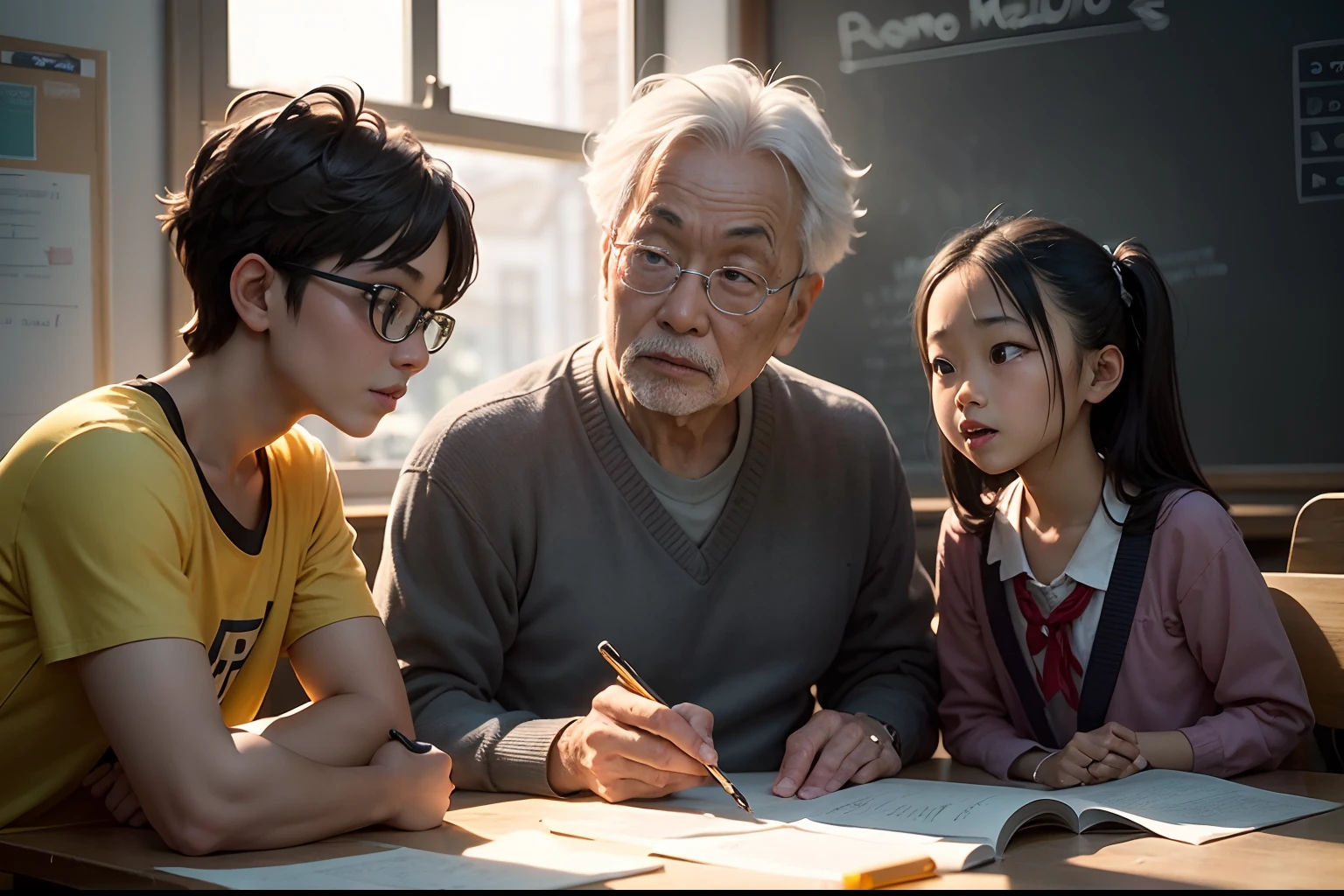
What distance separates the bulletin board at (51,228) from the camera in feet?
7.02

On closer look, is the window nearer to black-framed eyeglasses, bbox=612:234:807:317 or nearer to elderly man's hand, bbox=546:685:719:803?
black-framed eyeglasses, bbox=612:234:807:317

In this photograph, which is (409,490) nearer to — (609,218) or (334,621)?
(334,621)

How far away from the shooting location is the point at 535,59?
319 centimetres

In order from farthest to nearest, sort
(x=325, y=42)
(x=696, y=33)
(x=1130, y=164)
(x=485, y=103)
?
1. (x=696, y=33)
2. (x=485, y=103)
3. (x=325, y=42)
4. (x=1130, y=164)

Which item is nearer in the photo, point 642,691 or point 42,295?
point 642,691

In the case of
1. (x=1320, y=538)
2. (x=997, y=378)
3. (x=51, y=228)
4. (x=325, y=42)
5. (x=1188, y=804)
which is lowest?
(x=1188, y=804)

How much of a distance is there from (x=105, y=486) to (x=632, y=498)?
2.45 feet

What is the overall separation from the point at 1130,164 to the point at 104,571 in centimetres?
218

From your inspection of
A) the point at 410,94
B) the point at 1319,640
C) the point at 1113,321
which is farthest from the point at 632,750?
the point at 410,94

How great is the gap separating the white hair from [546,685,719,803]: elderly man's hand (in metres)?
0.74

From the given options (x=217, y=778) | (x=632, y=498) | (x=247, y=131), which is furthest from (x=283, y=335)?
(x=632, y=498)

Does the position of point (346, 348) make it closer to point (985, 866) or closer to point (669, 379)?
point (669, 379)

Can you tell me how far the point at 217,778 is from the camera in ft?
3.57

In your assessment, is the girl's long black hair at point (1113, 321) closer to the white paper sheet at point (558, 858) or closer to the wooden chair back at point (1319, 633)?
the wooden chair back at point (1319, 633)
